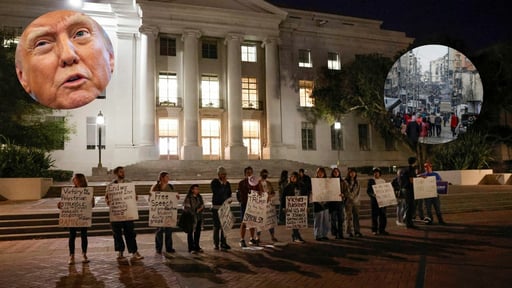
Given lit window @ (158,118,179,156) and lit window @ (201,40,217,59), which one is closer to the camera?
lit window @ (158,118,179,156)

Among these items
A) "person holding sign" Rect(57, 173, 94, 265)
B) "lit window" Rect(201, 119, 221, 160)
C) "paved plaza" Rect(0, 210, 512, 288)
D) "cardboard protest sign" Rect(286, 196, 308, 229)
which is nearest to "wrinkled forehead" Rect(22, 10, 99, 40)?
"paved plaza" Rect(0, 210, 512, 288)

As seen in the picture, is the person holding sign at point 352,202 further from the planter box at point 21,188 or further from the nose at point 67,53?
the nose at point 67,53

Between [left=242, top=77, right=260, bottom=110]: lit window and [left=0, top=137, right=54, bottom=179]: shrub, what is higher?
[left=242, top=77, right=260, bottom=110]: lit window

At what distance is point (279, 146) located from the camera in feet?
133

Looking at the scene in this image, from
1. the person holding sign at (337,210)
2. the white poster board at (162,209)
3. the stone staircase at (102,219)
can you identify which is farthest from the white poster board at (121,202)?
the person holding sign at (337,210)

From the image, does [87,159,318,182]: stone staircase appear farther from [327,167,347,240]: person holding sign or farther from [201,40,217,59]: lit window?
[327,167,347,240]: person holding sign

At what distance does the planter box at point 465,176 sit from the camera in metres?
29.0

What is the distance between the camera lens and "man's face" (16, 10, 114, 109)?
2223 cm

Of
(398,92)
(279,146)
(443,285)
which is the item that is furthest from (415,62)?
(443,285)

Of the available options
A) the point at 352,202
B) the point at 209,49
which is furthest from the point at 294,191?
the point at 209,49

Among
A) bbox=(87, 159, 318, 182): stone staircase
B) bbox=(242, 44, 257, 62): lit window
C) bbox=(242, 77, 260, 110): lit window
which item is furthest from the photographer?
bbox=(242, 44, 257, 62): lit window

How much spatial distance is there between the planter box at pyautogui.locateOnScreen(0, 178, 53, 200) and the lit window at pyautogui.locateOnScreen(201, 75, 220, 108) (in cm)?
1995

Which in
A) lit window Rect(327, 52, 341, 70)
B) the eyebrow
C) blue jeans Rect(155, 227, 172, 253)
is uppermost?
lit window Rect(327, 52, 341, 70)

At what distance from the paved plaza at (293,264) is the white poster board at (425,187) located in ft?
5.42
